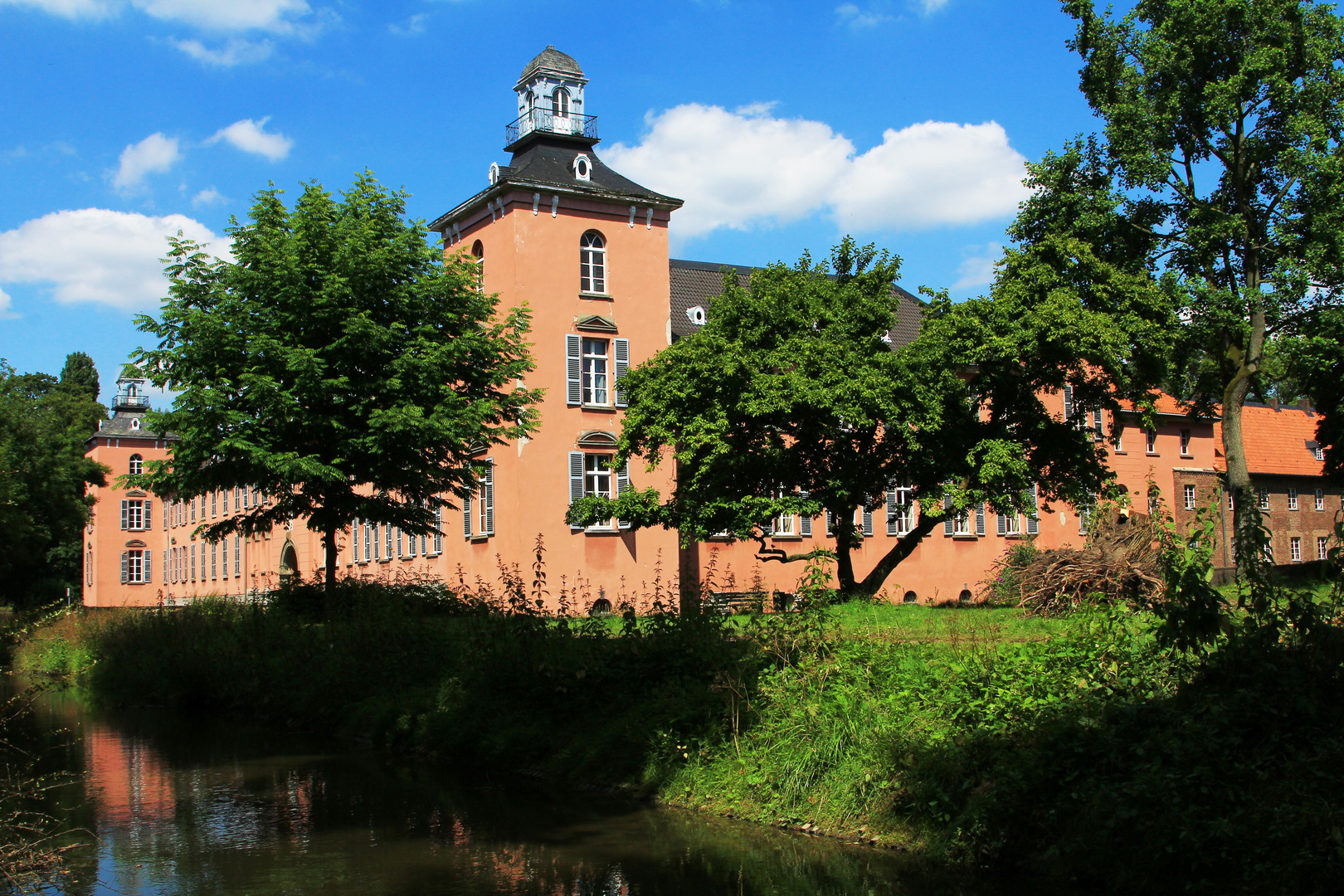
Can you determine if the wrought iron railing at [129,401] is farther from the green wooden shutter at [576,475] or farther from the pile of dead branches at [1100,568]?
the pile of dead branches at [1100,568]

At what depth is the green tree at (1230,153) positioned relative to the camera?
2703cm

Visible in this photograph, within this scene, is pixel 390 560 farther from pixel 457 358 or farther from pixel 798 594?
pixel 798 594

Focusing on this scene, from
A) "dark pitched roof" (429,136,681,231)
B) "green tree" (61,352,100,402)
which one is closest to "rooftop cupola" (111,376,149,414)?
"green tree" (61,352,100,402)

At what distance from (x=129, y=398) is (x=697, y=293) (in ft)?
157

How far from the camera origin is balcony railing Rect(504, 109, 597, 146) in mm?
34906

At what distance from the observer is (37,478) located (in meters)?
49.6

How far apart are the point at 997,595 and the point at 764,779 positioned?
16.6 m

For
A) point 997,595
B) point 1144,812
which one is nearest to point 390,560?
point 997,595

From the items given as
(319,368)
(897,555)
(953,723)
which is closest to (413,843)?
(953,723)

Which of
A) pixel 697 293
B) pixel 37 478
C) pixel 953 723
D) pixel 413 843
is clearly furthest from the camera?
pixel 37 478

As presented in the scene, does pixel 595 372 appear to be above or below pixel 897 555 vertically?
above

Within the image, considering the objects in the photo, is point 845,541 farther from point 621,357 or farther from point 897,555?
point 621,357

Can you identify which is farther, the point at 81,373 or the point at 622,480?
the point at 81,373

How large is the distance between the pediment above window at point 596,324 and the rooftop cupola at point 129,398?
49.0m
